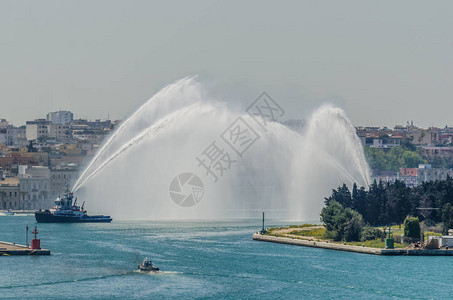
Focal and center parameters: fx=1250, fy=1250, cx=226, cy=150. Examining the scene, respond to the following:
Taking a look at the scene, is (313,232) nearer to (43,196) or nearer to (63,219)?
(63,219)

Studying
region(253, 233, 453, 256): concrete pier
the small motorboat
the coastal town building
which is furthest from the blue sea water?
the coastal town building

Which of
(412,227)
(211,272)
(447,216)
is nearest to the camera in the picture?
(211,272)

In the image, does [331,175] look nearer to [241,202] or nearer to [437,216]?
[437,216]

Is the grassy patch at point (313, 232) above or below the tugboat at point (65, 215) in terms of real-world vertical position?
below

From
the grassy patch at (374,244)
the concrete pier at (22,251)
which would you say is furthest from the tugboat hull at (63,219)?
the grassy patch at (374,244)

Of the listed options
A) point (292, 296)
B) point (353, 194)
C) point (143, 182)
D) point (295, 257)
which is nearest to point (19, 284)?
point (292, 296)

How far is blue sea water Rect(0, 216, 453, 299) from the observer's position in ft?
220

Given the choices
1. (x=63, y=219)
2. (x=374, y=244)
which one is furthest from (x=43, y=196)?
(x=374, y=244)

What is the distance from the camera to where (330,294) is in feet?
221

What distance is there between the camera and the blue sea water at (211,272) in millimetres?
67125

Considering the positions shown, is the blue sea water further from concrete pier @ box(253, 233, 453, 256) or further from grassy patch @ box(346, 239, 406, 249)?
grassy patch @ box(346, 239, 406, 249)

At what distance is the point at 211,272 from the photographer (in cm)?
7469

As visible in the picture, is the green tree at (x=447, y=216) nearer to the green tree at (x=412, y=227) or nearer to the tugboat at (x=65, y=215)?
the green tree at (x=412, y=227)

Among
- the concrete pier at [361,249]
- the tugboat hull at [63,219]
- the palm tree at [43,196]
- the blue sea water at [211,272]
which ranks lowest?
the blue sea water at [211,272]
